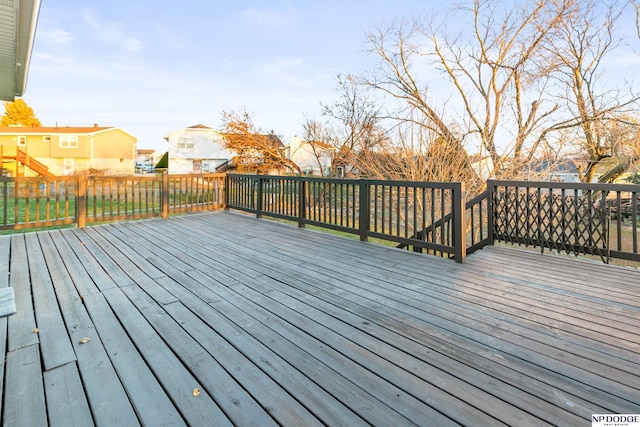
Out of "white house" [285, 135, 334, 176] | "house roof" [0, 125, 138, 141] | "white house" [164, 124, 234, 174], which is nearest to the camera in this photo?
"white house" [285, 135, 334, 176]

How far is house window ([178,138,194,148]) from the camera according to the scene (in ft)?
87.6

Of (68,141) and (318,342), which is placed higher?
(68,141)

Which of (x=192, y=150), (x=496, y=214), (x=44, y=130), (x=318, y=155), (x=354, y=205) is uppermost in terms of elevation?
(x=44, y=130)

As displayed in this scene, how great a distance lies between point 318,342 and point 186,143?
92.0 ft

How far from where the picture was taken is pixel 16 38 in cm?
348

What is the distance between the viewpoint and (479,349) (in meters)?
1.78

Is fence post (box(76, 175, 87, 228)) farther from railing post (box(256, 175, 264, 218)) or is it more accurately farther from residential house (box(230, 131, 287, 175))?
residential house (box(230, 131, 287, 175))

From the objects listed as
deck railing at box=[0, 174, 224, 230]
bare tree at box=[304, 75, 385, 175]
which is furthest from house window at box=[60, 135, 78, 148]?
bare tree at box=[304, 75, 385, 175]

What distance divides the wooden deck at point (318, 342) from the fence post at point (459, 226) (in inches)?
7.6

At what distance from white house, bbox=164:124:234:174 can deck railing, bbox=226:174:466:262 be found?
21464mm

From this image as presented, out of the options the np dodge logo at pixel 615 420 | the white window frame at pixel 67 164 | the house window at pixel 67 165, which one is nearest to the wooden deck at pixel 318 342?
the np dodge logo at pixel 615 420

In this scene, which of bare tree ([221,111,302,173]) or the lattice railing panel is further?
bare tree ([221,111,302,173])

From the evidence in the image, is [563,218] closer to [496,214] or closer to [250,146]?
[496,214]

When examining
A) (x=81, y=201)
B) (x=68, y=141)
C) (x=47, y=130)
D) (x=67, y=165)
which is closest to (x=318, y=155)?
(x=81, y=201)
